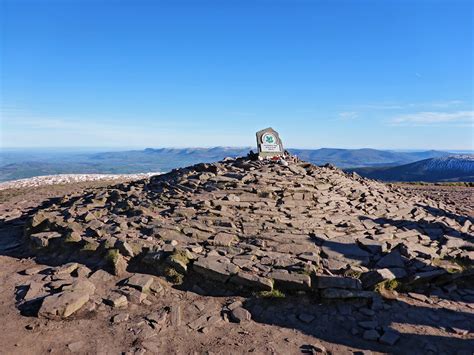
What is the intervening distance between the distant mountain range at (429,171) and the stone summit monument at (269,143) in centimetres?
10760

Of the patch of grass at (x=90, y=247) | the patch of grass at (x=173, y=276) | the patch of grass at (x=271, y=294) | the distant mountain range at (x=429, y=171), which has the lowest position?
the distant mountain range at (x=429, y=171)

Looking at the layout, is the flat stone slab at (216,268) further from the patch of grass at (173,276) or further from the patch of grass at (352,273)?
the patch of grass at (352,273)

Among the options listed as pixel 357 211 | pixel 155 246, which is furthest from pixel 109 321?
pixel 357 211

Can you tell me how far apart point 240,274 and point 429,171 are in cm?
14512

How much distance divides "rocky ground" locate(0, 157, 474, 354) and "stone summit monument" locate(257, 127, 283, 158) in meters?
3.12

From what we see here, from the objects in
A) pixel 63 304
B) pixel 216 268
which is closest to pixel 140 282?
pixel 63 304

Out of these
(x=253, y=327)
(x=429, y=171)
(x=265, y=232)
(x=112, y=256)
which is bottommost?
(x=429, y=171)

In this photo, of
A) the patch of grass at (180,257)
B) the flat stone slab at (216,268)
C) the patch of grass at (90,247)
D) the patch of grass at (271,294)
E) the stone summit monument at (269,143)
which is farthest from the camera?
the stone summit monument at (269,143)

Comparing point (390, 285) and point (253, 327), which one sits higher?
point (390, 285)

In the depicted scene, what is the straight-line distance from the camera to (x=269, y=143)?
55.2 feet

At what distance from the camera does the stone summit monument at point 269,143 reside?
1656 centimetres

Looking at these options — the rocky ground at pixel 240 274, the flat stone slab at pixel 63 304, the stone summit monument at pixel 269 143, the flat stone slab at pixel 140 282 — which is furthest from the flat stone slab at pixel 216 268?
the stone summit monument at pixel 269 143

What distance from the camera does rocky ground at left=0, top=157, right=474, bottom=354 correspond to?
20.8 ft

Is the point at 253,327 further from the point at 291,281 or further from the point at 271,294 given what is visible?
the point at 291,281
